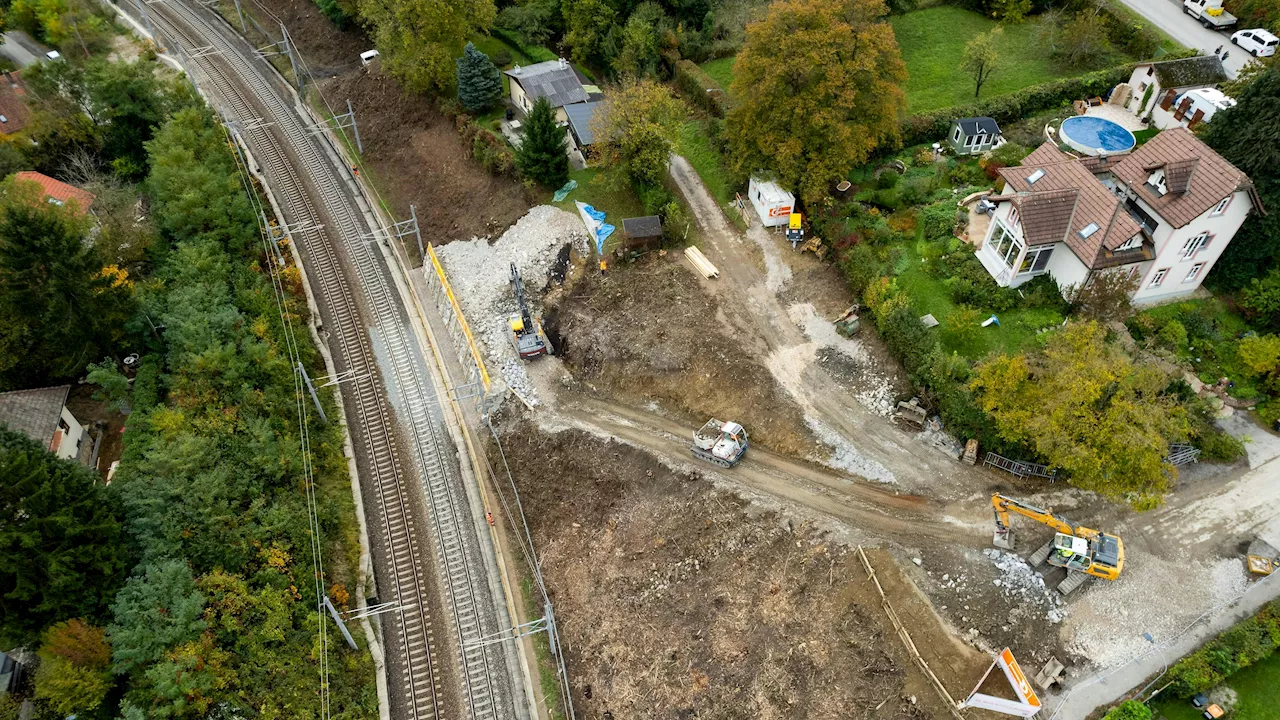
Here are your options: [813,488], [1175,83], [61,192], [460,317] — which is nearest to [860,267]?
[813,488]

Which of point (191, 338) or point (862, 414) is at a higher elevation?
point (191, 338)

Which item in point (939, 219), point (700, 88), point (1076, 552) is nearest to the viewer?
point (1076, 552)

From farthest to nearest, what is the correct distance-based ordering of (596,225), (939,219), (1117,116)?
(1117,116) → (596,225) → (939,219)

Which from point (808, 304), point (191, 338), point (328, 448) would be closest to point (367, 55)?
point (191, 338)

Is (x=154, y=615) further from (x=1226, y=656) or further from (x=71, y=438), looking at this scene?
(x=1226, y=656)

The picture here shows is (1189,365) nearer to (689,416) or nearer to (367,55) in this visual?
(689,416)

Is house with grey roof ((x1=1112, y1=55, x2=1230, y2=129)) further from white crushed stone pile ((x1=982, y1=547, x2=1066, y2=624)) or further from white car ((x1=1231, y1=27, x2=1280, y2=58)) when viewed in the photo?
white crushed stone pile ((x1=982, y1=547, x2=1066, y2=624))
